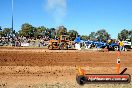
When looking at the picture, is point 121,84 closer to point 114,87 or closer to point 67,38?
point 114,87

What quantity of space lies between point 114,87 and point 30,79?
168 inches

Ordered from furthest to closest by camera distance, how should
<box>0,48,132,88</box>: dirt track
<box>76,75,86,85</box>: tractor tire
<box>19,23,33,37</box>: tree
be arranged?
<box>19,23,33,37</box>: tree, <box>0,48,132,88</box>: dirt track, <box>76,75,86,85</box>: tractor tire

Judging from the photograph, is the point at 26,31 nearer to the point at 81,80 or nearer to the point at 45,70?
the point at 45,70

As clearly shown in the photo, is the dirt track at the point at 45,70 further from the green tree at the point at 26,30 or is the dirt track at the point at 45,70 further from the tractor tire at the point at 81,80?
the green tree at the point at 26,30

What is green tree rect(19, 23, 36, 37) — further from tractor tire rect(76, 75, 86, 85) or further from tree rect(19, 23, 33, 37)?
tractor tire rect(76, 75, 86, 85)

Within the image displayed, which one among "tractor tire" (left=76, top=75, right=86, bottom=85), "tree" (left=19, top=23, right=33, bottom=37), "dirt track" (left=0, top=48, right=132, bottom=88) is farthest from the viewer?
"tree" (left=19, top=23, right=33, bottom=37)

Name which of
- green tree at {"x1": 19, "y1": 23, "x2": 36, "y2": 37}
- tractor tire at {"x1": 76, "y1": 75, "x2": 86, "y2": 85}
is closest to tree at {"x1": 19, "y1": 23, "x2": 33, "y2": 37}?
green tree at {"x1": 19, "y1": 23, "x2": 36, "y2": 37}

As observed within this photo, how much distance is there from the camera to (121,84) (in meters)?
12.6

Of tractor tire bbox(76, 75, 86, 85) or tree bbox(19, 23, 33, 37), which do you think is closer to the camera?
tractor tire bbox(76, 75, 86, 85)

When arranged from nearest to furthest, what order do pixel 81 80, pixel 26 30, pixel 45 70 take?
pixel 81 80 → pixel 45 70 → pixel 26 30

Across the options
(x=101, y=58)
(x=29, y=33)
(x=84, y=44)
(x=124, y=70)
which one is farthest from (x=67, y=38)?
(x=29, y=33)

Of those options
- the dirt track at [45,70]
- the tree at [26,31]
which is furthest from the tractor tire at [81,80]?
the tree at [26,31]

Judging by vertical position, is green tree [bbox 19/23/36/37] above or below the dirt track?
above

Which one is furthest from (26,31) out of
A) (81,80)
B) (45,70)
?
(81,80)
